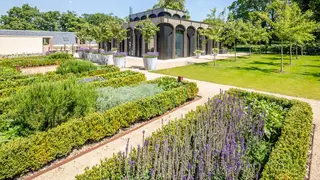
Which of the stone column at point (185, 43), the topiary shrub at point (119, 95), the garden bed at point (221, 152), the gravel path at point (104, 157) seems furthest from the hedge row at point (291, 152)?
the stone column at point (185, 43)

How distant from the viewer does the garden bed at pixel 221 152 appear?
2.96 meters

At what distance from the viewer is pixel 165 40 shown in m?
23.5

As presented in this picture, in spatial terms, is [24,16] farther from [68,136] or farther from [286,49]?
[68,136]

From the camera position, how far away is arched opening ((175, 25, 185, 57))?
25.4 meters

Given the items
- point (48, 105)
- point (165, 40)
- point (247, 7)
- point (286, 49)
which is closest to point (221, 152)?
point (48, 105)

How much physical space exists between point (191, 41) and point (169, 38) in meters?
4.63

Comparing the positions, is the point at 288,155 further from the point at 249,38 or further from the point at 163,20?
the point at 249,38

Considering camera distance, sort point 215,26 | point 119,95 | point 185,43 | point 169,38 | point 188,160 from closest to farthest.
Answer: point 188,160
point 119,95
point 215,26
point 169,38
point 185,43

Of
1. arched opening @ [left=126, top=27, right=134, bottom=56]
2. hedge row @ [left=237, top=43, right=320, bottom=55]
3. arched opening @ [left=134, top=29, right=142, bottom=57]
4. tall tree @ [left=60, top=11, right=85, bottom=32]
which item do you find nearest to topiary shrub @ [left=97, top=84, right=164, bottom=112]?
arched opening @ [left=134, top=29, right=142, bottom=57]

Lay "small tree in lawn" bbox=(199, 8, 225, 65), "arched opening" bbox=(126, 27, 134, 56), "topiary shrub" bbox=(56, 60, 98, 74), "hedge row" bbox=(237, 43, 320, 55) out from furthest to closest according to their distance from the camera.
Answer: "hedge row" bbox=(237, 43, 320, 55), "arched opening" bbox=(126, 27, 134, 56), "small tree in lawn" bbox=(199, 8, 225, 65), "topiary shrub" bbox=(56, 60, 98, 74)

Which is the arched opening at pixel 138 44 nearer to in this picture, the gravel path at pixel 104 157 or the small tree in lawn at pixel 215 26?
the small tree in lawn at pixel 215 26

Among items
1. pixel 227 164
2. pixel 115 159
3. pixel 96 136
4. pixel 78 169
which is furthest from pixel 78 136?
pixel 227 164

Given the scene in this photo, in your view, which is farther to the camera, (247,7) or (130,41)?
(247,7)

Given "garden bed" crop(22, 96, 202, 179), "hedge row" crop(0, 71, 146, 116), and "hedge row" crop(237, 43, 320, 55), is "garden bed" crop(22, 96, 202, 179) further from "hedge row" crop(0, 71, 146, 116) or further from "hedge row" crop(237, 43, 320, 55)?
"hedge row" crop(237, 43, 320, 55)
